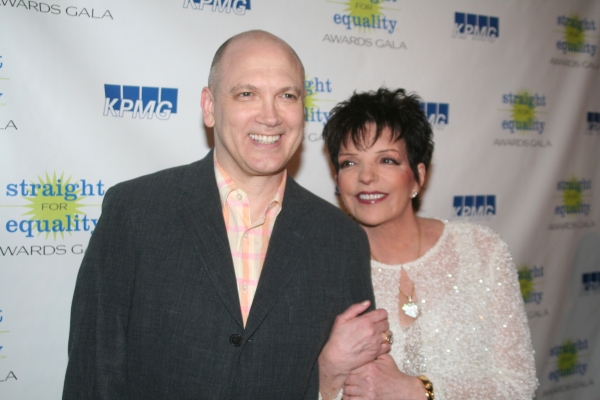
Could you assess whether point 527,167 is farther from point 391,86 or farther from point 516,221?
point 391,86

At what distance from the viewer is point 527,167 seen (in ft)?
10.3

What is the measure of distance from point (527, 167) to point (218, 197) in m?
2.41

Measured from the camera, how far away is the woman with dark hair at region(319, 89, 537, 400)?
1.86 m

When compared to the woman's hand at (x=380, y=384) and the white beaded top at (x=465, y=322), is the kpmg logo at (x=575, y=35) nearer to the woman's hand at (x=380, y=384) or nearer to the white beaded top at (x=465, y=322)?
the white beaded top at (x=465, y=322)

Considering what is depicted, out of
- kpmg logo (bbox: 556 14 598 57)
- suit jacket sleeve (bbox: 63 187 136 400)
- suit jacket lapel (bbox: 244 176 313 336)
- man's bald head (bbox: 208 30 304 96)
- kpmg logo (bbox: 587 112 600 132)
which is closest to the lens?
suit jacket sleeve (bbox: 63 187 136 400)

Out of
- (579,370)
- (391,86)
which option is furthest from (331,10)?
(579,370)

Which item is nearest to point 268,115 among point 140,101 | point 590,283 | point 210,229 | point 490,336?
point 210,229

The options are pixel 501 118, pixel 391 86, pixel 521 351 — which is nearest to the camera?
pixel 521 351

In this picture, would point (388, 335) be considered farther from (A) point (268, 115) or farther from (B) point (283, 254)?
(A) point (268, 115)

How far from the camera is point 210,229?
4.79ft

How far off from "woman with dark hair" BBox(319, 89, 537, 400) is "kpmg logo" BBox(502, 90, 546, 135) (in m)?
1.24

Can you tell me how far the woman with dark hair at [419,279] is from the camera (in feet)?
6.10

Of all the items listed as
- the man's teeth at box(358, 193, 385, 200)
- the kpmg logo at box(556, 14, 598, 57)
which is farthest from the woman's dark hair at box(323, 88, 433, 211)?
the kpmg logo at box(556, 14, 598, 57)

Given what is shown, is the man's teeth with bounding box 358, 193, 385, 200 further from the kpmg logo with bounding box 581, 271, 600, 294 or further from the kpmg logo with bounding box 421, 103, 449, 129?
the kpmg logo with bounding box 581, 271, 600, 294
